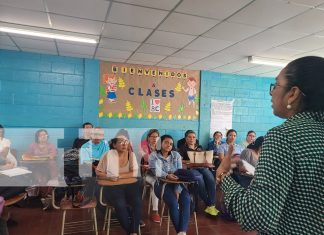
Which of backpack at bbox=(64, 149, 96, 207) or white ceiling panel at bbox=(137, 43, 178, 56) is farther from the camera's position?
white ceiling panel at bbox=(137, 43, 178, 56)

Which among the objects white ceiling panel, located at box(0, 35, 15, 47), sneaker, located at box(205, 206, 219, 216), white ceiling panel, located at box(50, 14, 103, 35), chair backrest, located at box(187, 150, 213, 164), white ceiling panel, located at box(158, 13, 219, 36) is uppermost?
white ceiling panel, located at box(158, 13, 219, 36)

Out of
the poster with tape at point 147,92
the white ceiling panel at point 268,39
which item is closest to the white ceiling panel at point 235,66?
the poster with tape at point 147,92

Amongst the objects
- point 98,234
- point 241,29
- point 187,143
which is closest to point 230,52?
point 241,29

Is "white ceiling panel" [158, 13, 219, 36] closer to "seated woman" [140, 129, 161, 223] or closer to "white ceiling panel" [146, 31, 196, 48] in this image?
"white ceiling panel" [146, 31, 196, 48]

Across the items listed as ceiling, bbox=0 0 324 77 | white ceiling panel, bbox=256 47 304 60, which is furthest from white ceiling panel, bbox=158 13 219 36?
white ceiling panel, bbox=256 47 304 60

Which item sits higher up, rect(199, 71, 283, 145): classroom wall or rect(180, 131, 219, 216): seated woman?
rect(199, 71, 283, 145): classroom wall

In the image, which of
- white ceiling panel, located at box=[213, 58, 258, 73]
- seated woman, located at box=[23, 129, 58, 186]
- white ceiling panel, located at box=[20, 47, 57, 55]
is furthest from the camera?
white ceiling panel, located at box=[213, 58, 258, 73]

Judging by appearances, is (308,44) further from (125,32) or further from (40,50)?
(40,50)

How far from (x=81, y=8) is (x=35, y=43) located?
189cm

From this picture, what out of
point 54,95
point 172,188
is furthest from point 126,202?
point 54,95

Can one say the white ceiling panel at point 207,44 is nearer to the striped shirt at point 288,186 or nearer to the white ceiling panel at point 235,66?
the white ceiling panel at point 235,66

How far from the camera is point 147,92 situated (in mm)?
5832

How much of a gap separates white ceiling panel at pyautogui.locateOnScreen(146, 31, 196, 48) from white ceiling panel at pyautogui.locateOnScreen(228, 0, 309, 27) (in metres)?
0.84

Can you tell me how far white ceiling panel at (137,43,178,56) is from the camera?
14.2ft
